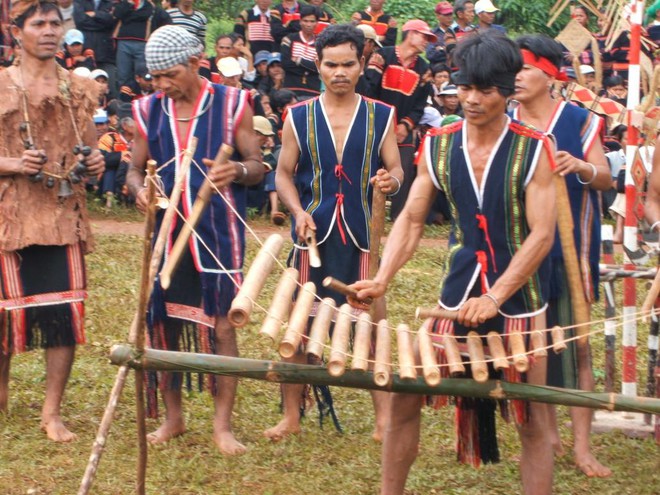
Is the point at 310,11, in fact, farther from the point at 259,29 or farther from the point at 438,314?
the point at 438,314

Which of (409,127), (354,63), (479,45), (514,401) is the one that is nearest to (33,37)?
(354,63)

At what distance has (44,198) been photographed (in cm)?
580

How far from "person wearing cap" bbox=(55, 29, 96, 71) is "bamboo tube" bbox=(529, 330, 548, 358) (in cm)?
985

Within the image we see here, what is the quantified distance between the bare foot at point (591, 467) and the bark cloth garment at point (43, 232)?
2.67m

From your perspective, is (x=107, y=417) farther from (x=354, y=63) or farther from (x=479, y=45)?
(x=354, y=63)

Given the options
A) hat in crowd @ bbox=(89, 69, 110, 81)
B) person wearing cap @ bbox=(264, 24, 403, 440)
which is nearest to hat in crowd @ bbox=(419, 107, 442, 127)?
hat in crowd @ bbox=(89, 69, 110, 81)

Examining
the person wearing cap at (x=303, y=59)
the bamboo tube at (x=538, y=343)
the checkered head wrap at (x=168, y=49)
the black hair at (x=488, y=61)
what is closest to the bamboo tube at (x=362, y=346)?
the bamboo tube at (x=538, y=343)

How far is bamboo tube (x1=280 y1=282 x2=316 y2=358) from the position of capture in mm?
3994

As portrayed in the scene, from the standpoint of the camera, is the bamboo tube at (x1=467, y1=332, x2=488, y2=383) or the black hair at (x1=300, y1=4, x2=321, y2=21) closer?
the bamboo tube at (x1=467, y1=332, x2=488, y2=383)

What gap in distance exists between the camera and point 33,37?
5.66m

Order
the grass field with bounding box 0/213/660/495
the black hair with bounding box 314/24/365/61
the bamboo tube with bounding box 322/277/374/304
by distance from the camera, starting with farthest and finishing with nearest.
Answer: the black hair with bounding box 314/24/365/61 < the grass field with bounding box 0/213/660/495 < the bamboo tube with bounding box 322/277/374/304

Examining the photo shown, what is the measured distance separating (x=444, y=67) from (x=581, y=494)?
9.26 meters

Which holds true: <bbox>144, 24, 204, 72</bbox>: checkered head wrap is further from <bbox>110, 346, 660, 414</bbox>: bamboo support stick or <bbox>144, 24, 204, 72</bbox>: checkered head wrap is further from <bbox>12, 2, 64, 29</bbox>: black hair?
<bbox>110, 346, 660, 414</bbox>: bamboo support stick

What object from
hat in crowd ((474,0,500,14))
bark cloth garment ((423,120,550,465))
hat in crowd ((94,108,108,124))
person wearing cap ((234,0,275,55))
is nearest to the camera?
bark cloth garment ((423,120,550,465))
